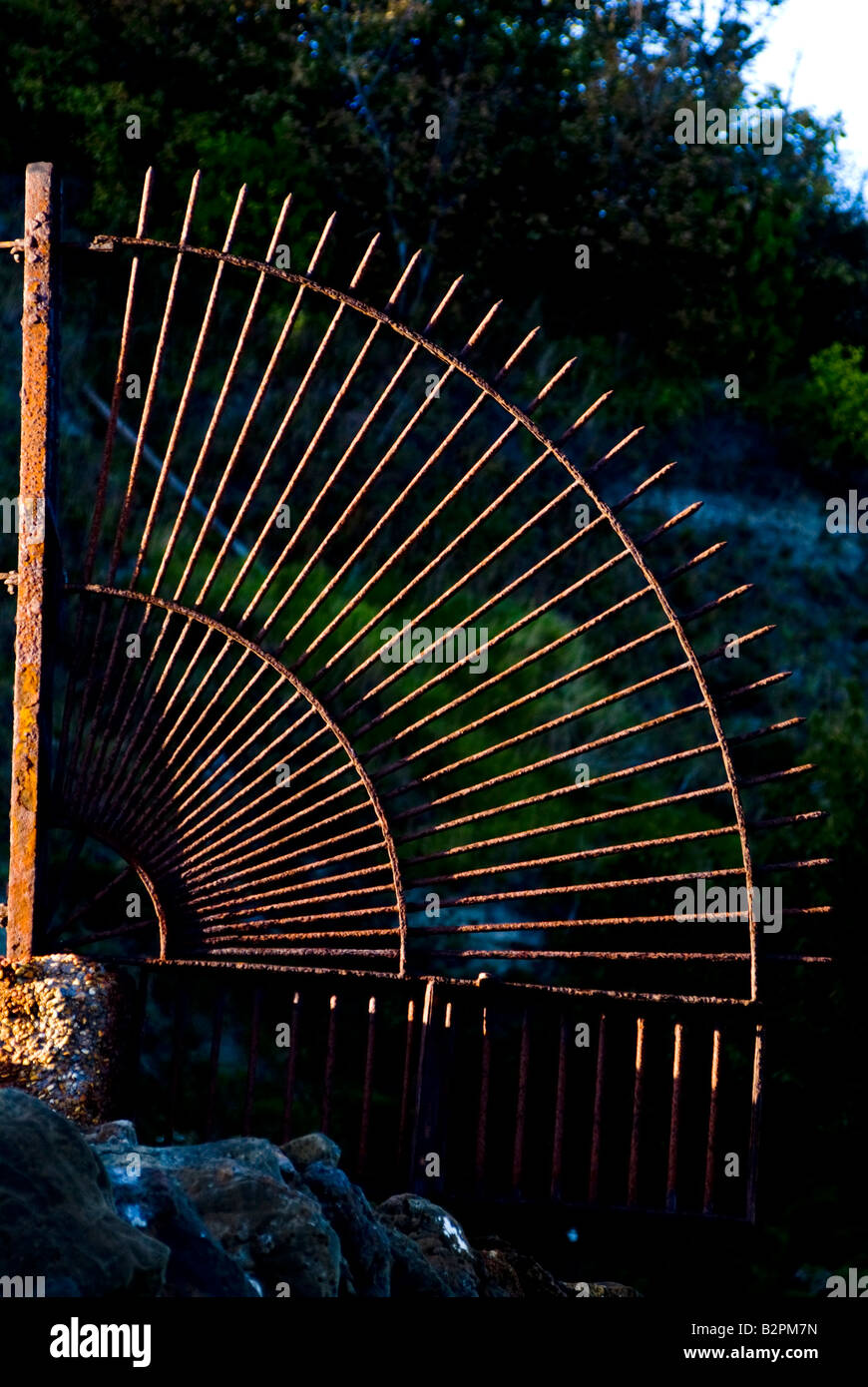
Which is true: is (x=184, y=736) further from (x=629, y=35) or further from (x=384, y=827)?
(x=629, y=35)

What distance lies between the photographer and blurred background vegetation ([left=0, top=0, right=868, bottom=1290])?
11977 millimetres

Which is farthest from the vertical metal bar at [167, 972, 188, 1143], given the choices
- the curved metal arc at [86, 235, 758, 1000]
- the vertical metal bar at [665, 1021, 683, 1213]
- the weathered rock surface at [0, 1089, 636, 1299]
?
the curved metal arc at [86, 235, 758, 1000]

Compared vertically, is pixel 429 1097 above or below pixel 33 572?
below

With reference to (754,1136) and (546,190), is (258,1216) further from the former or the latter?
(546,190)

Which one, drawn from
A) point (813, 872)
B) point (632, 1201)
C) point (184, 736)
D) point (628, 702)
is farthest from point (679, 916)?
point (628, 702)

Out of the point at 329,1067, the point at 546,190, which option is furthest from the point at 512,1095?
the point at 546,190

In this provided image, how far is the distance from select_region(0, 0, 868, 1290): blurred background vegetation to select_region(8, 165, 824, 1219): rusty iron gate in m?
0.49

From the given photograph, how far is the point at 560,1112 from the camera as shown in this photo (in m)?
4.95

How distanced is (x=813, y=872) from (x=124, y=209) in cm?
703

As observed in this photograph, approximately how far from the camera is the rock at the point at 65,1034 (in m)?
4.86

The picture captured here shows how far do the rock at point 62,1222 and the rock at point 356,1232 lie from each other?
79 cm

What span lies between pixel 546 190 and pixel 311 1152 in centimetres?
1015

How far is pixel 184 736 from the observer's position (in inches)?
203

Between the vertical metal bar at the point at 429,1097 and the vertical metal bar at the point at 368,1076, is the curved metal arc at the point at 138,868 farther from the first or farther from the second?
the vertical metal bar at the point at 429,1097
